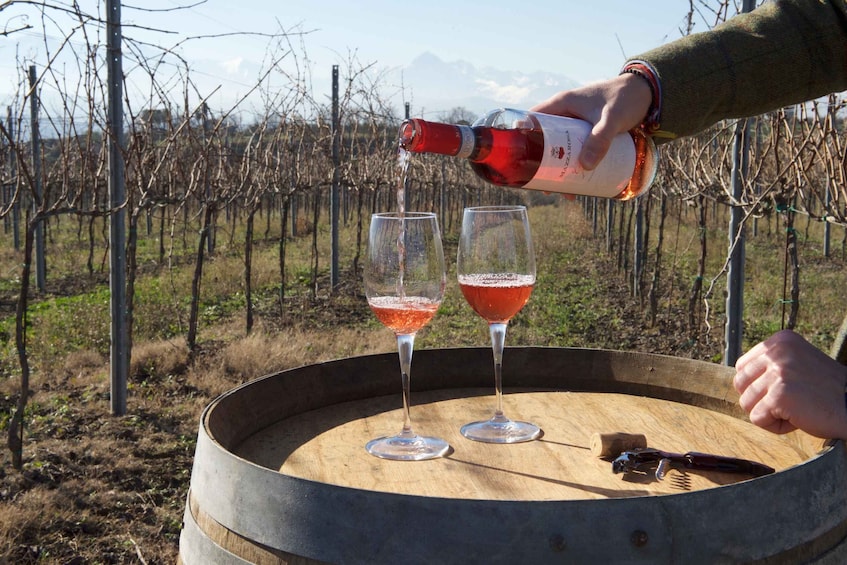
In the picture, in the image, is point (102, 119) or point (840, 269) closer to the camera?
point (102, 119)

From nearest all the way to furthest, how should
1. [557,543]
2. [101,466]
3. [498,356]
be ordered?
1. [557,543]
2. [498,356]
3. [101,466]

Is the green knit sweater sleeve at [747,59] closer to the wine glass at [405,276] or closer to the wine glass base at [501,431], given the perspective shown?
the wine glass at [405,276]

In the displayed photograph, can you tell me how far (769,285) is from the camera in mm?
10430

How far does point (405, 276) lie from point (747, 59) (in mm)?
777

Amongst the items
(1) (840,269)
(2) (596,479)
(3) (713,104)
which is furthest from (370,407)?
(1) (840,269)

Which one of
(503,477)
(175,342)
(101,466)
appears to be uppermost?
(503,477)

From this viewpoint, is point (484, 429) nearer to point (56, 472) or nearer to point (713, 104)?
point (713, 104)

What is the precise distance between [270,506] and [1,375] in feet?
19.1

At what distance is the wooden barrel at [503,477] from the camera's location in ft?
3.14

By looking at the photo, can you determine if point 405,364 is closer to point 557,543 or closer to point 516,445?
point 516,445

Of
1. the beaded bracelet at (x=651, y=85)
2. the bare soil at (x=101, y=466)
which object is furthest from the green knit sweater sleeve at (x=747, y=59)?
the bare soil at (x=101, y=466)

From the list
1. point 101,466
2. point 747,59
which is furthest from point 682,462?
point 101,466

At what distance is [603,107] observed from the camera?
154cm

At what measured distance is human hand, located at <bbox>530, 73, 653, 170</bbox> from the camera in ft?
4.88
